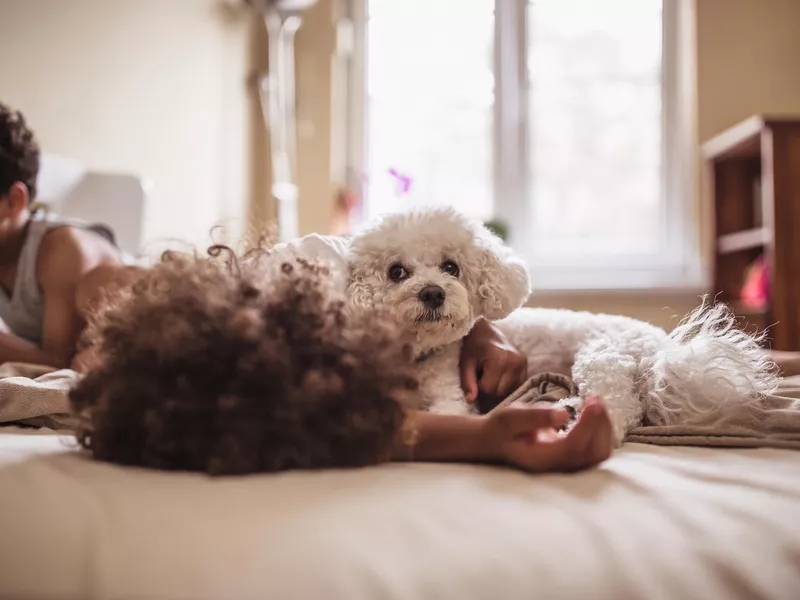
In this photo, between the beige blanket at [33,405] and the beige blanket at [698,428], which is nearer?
the beige blanket at [698,428]

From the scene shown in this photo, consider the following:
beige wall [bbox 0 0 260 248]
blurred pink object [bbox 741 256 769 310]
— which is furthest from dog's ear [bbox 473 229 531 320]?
blurred pink object [bbox 741 256 769 310]

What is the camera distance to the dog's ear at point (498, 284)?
Result: 1263mm

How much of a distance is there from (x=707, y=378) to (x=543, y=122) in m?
3.11

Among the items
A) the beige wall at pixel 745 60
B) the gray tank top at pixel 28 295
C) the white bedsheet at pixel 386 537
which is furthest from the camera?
the beige wall at pixel 745 60

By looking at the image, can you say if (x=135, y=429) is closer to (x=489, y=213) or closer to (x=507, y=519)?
(x=507, y=519)

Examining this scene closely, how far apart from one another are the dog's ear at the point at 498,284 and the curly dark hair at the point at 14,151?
3.62 feet

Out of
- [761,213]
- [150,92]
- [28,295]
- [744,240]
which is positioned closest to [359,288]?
[28,295]

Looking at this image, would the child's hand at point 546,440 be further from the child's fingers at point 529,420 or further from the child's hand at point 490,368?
the child's hand at point 490,368

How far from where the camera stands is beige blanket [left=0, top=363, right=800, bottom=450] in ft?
3.03

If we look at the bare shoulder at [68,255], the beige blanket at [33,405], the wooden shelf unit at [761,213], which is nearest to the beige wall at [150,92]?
the bare shoulder at [68,255]

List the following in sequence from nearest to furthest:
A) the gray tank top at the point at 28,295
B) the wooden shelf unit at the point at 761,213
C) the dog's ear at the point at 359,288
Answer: the dog's ear at the point at 359,288
the gray tank top at the point at 28,295
the wooden shelf unit at the point at 761,213

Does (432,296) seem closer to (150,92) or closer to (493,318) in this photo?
(493,318)

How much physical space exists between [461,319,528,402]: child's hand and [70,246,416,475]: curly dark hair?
0.43 m

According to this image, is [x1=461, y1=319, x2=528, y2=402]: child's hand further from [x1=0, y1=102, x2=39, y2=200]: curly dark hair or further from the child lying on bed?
[x1=0, y1=102, x2=39, y2=200]: curly dark hair
